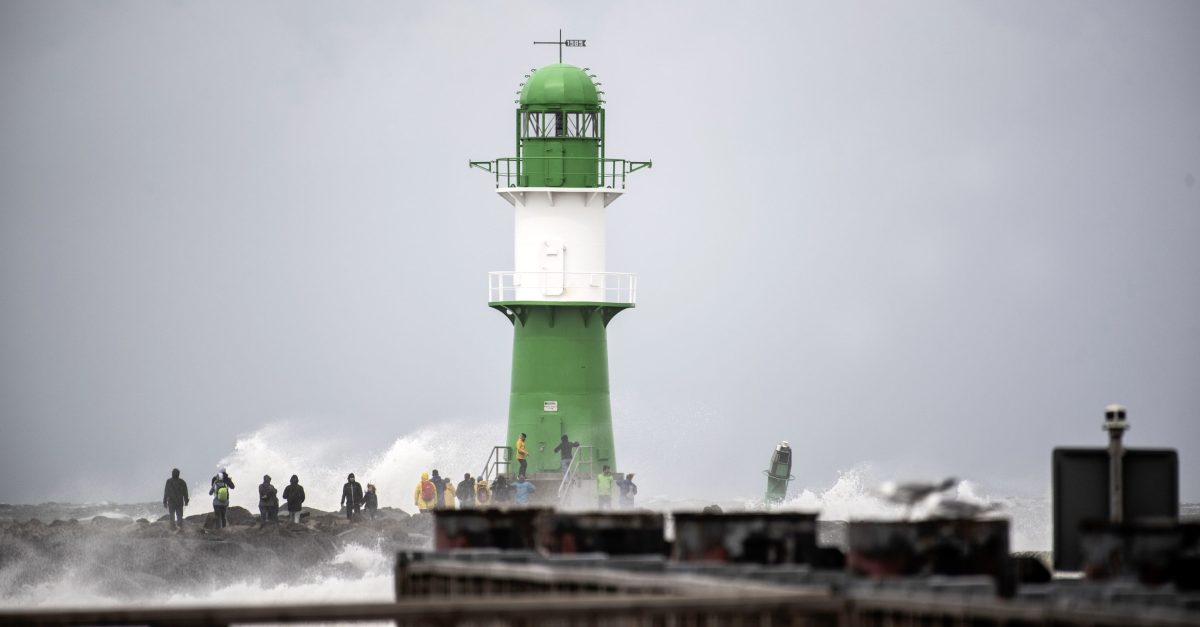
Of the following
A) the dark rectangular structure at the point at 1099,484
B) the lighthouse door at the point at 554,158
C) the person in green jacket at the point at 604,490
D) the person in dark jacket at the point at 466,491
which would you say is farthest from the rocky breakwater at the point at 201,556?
the dark rectangular structure at the point at 1099,484

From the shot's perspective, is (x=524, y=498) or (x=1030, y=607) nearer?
(x=1030, y=607)

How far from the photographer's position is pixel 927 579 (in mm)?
17516

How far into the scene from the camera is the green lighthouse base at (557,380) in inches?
1905

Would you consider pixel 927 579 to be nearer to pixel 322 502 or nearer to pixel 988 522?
pixel 988 522

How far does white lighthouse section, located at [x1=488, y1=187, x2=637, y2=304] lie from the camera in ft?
160

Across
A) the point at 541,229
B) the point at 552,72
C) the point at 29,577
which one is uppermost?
the point at 552,72

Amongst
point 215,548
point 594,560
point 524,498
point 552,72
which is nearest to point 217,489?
point 215,548

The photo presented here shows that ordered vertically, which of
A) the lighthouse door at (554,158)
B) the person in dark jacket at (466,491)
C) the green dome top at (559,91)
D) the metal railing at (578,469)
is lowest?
the person in dark jacket at (466,491)

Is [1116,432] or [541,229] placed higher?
[541,229]

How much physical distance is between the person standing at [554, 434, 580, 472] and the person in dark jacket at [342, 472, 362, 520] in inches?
284

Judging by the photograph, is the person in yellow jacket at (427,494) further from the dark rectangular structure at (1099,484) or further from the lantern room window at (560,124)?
the dark rectangular structure at (1099,484)

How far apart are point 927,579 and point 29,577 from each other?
38644 mm

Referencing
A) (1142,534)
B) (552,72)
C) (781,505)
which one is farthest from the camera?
(781,505)

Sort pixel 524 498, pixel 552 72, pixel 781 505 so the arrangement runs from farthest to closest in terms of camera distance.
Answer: pixel 781 505
pixel 552 72
pixel 524 498
